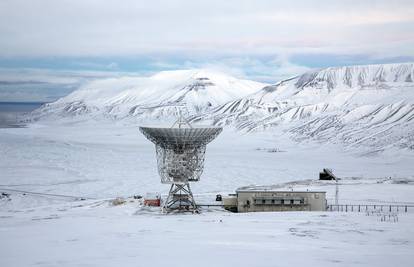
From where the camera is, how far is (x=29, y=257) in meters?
32.6

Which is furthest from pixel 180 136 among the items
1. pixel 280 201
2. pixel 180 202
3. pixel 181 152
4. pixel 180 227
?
pixel 280 201

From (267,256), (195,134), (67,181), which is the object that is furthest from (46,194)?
(267,256)

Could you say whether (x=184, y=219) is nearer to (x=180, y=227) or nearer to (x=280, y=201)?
(x=180, y=227)

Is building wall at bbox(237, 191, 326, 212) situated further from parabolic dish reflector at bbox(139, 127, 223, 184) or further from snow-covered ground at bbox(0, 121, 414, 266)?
parabolic dish reflector at bbox(139, 127, 223, 184)

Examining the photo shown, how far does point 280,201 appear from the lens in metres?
52.2

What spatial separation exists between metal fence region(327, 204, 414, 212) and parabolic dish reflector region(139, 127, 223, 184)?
42.1 ft

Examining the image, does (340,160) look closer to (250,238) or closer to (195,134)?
(195,134)

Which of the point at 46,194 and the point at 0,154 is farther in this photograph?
the point at 0,154

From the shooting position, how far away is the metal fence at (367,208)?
51.3 m

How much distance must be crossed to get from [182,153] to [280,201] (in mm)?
9905

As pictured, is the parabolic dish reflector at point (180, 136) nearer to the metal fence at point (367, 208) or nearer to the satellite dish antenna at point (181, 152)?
the satellite dish antenna at point (181, 152)

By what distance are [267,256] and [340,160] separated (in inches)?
3571

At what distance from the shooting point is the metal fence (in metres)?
51.3

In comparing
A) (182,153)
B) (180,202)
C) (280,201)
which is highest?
(182,153)
